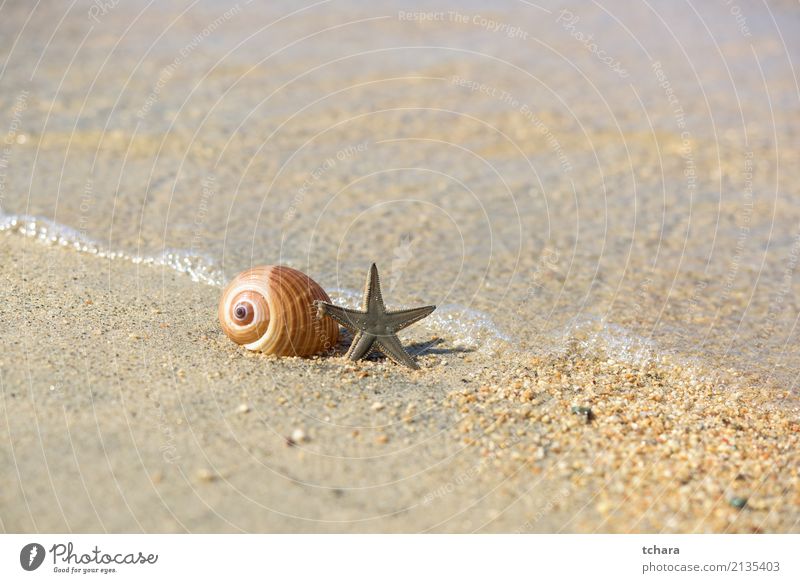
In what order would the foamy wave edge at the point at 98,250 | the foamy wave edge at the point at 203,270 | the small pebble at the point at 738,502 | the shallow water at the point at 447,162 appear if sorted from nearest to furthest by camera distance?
1. the small pebble at the point at 738,502
2. the foamy wave edge at the point at 203,270
3. the foamy wave edge at the point at 98,250
4. the shallow water at the point at 447,162

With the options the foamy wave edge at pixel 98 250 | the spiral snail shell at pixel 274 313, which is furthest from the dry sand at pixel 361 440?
the foamy wave edge at pixel 98 250

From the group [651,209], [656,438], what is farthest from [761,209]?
[656,438]

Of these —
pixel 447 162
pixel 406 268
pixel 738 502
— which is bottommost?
pixel 738 502

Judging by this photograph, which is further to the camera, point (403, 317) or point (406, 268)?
Result: point (406, 268)

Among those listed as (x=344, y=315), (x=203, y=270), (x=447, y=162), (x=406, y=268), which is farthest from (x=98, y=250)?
(x=447, y=162)

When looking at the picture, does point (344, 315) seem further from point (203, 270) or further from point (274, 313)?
point (203, 270)

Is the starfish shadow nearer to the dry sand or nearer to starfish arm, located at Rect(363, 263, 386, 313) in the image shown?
the dry sand

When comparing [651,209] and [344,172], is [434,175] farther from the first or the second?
[651,209]

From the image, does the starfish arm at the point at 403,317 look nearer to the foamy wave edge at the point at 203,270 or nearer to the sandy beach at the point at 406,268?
the sandy beach at the point at 406,268
